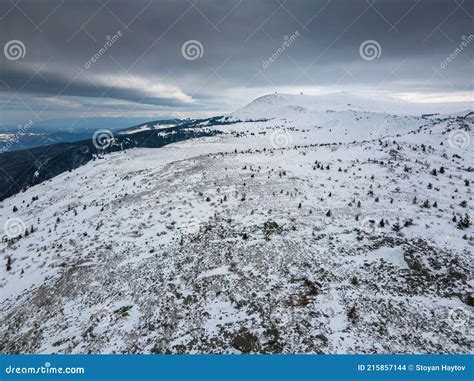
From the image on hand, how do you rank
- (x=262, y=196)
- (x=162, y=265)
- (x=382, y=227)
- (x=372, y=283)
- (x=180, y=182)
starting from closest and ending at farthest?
(x=372, y=283)
(x=162, y=265)
(x=382, y=227)
(x=262, y=196)
(x=180, y=182)

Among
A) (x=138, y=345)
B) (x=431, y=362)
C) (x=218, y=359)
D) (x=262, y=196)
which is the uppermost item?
(x=262, y=196)

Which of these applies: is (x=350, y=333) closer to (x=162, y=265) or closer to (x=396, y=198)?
(x=162, y=265)

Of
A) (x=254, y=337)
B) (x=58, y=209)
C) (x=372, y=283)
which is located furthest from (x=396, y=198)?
(x=58, y=209)

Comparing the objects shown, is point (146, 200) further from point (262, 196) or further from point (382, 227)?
point (382, 227)

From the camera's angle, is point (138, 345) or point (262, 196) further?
point (262, 196)

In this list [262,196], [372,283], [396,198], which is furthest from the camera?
[262,196]

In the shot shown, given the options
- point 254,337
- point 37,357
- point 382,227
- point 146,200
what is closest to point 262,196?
point 382,227

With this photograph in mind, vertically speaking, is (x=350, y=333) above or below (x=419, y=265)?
below
